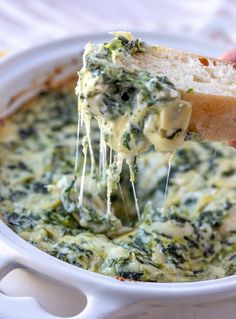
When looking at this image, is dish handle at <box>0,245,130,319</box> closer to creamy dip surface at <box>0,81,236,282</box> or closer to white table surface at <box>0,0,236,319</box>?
creamy dip surface at <box>0,81,236,282</box>

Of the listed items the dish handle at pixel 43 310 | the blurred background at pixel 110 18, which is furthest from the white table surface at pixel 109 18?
the dish handle at pixel 43 310

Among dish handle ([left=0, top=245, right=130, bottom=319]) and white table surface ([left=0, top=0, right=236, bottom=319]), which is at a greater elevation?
white table surface ([left=0, top=0, right=236, bottom=319])

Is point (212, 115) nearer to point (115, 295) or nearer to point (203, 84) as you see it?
point (203, 84)

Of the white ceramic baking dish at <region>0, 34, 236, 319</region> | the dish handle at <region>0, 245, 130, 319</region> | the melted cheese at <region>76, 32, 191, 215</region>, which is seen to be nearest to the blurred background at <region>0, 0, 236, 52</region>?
the melted cheese at <region>76, 32, 191, 215</region>

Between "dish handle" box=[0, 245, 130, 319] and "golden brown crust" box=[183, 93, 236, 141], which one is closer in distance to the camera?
"dish handle" box=[0, 245, 130, 319]

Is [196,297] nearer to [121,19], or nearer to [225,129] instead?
[225,129]

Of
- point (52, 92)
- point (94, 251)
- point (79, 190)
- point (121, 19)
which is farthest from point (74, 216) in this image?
point (121, 19)

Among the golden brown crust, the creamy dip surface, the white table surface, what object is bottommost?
the creamy dip surface

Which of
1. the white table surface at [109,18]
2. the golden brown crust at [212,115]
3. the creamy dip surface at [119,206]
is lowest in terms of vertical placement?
the creamy dip surface at [119,206]

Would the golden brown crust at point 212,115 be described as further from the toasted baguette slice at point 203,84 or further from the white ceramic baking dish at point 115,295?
the white ceramic baking dish at point 115,295
